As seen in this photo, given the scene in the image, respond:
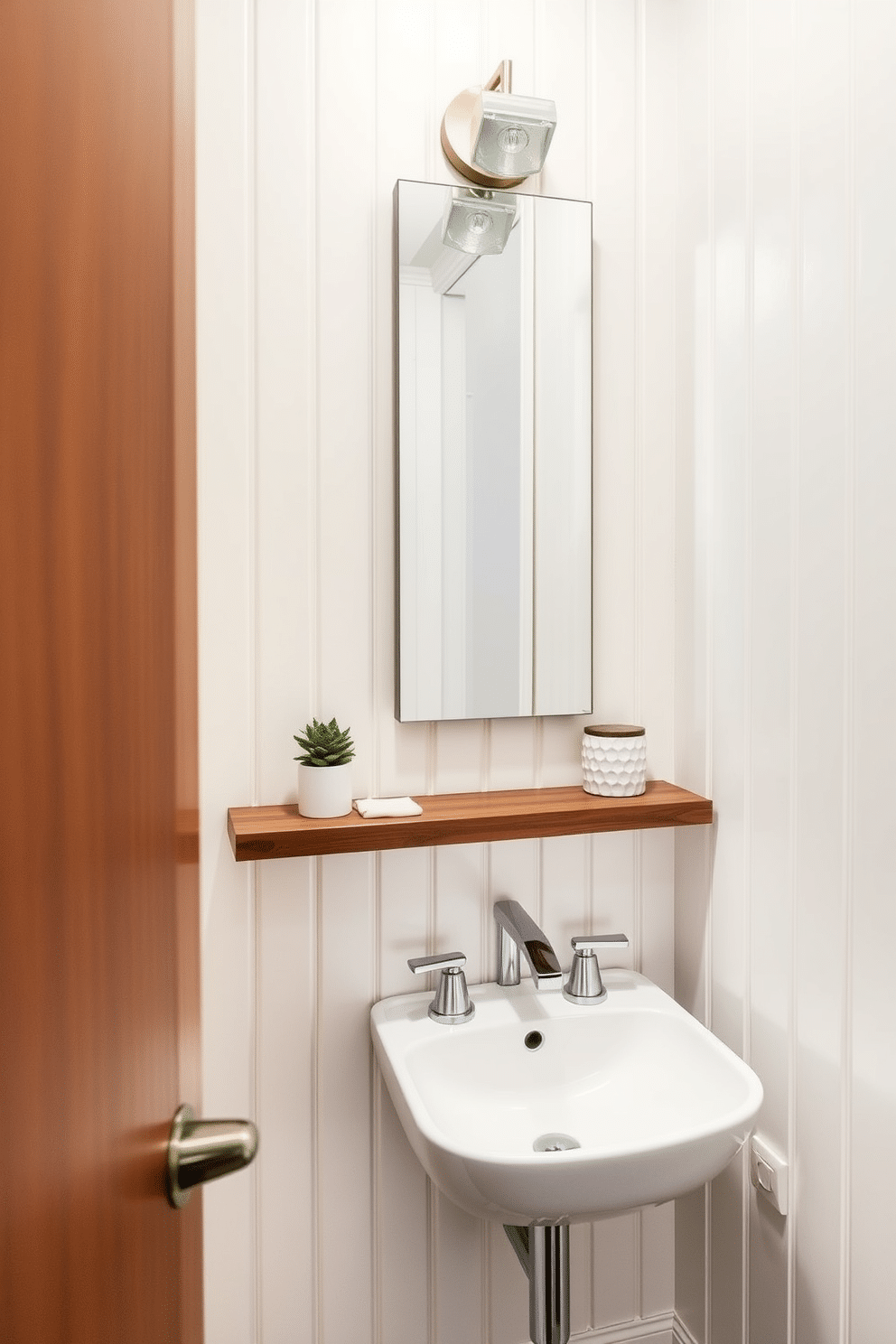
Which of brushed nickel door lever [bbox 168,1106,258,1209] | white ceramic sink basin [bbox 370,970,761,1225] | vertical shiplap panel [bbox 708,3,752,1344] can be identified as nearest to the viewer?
brushed nickel door lever [bbox 168,1106,258,1209]

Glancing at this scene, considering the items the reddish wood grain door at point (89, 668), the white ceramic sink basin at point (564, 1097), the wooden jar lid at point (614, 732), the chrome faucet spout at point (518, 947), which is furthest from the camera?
the wooden jar lid at point (614, 732)

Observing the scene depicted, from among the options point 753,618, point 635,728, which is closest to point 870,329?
point 753,618

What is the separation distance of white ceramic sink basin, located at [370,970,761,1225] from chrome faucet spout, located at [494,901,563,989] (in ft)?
0.14

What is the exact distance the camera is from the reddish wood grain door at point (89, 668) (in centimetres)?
→ 25

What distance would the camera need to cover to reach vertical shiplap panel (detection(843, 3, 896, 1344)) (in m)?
0.99

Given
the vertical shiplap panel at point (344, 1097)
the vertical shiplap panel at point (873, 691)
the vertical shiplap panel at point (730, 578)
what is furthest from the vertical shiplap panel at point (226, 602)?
the vertical shiplap panel at point (873, 691)

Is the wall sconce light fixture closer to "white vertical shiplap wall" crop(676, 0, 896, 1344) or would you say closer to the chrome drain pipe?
"white vertical shiplap wall" crop(676, 0, 896, 1344)

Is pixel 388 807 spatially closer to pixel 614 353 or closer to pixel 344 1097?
pixel 344 1097

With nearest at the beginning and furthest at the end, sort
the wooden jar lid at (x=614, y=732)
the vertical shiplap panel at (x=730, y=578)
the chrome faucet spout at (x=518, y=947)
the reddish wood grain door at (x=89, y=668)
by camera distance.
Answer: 1. the reddish wood grain door at (x=89, y=668)
2. the chrome faucet spout at (x=518, y=947)
3. the vertical shiplap panel at (x=730, y=578)
4. the wooden jar lid at (x=614, y=732)

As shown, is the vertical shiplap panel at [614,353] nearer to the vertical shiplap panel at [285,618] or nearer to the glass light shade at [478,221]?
the glass light shade at [478,221]

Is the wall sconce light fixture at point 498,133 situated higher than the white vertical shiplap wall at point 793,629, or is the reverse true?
the wall sconce light fixture at point 498,133

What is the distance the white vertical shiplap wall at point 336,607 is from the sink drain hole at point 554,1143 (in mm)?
256

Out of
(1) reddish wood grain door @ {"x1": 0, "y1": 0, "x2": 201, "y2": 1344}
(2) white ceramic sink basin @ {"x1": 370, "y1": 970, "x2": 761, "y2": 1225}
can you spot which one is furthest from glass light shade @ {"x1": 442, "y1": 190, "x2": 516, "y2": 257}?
(2) white ceramic sink basin @ {"x1": 370, "y1": 970, "x2": 761, "y2": 1225}

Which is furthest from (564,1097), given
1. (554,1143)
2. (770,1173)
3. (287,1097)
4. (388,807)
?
(388,807)
